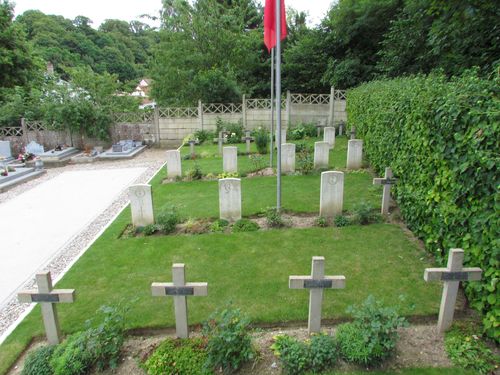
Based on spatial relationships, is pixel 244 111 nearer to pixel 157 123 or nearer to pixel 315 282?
pixel 157 123

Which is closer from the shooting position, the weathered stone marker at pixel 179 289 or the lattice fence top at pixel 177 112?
the weathered stone marker at pixel 179 289

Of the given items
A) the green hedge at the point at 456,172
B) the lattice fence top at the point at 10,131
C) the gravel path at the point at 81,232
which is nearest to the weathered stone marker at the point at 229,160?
the gravel path at the point at 81,232

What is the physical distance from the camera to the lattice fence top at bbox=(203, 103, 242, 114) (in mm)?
21969

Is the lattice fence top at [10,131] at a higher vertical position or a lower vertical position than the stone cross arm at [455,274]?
higher

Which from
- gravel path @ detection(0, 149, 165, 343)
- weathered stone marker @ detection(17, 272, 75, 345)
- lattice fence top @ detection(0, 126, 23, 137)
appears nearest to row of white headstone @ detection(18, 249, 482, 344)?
weathered stone marker @ detection(17, 272, 75, 345)

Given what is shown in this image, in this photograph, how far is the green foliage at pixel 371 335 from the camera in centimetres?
375

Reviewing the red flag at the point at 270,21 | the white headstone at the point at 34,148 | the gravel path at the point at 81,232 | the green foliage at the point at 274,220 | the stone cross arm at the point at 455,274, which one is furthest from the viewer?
the white headstone at the point at 34,148

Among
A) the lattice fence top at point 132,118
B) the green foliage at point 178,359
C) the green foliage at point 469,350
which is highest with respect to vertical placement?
the lattice fence top at point 132,118

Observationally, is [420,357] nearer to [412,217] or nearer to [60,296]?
[412,217]

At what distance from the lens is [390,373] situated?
3725 millimetres

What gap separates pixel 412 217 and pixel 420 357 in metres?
3.28

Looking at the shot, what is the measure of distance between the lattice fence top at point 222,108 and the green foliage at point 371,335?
1895cm

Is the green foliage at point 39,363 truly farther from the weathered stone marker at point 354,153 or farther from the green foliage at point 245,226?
the weathered stone marker at point 354,153

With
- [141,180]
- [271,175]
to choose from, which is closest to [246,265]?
[271,175]
